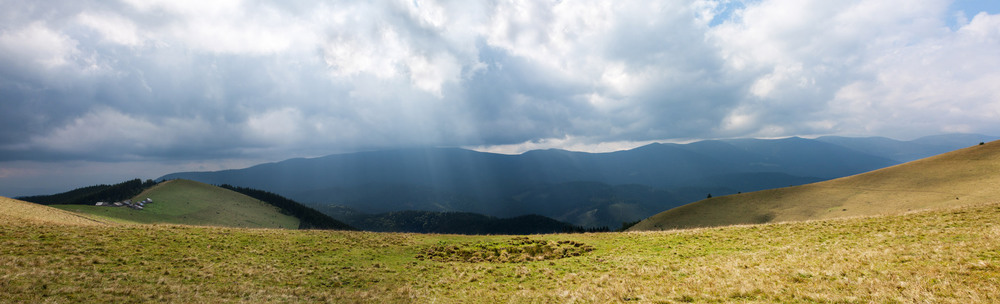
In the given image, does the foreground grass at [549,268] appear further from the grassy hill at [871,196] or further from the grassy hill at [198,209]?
the grassy hill at [198,209]

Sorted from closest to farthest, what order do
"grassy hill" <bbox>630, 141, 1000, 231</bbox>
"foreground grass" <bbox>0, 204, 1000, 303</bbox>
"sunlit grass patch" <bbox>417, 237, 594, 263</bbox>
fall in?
"foreground grass" <bbox>0, 204, 1000, 303</bbox> < "sunlit grass patch" <bbox>417, 237, 594, 263</bbox> < "grassy hill" <bbox>630, 141, 1000, 231</bbox>

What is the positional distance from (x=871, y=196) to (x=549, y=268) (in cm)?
6226

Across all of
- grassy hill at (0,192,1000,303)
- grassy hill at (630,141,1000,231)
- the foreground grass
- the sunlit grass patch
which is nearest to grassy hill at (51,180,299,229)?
grassy hill at (0,192,1000,303)

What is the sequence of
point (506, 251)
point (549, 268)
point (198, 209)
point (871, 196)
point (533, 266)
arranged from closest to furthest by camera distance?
point (549, 268) < point (533, 266) < point (506, 251) < point (871, 196) < point (198, 209)

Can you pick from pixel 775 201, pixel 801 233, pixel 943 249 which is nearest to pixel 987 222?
pixel 801 233

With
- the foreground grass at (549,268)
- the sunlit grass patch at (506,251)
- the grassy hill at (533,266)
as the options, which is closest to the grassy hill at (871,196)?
the grassy hill at (533,266)

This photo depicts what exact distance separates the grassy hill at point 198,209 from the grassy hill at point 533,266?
131 feet

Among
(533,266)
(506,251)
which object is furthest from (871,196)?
(533,266)

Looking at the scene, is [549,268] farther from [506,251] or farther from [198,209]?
[198,209]

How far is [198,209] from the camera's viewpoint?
7181 cm

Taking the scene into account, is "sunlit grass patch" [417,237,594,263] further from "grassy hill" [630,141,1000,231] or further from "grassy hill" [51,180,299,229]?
"grassy hill" [51,180,299,229]

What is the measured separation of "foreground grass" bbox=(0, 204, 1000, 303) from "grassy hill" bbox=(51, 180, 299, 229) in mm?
41391

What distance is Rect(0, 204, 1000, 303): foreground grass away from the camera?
1155cm

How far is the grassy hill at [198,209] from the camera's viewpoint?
5623 centimetres
